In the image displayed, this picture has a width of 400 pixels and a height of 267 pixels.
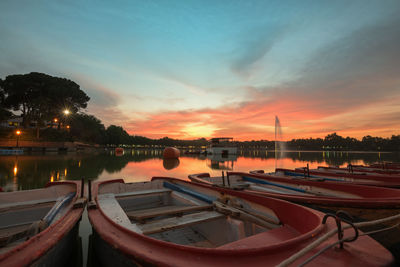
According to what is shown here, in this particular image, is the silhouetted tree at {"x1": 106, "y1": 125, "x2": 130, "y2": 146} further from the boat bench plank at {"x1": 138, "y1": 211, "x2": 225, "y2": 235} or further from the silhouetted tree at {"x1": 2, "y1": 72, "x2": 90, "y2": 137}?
the boat bench plank at {"x1": 138, "y1": 211, "x2": 225, "y2": 235}

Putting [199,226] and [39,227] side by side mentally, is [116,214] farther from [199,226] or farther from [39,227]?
[199,226]

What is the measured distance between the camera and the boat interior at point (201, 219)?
247 cm

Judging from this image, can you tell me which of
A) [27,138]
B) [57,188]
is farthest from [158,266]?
[27,138]

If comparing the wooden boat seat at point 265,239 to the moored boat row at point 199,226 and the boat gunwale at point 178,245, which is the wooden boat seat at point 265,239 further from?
the boat gunwale at point 178,245

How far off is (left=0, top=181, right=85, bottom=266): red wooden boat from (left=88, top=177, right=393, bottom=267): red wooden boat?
35 cm

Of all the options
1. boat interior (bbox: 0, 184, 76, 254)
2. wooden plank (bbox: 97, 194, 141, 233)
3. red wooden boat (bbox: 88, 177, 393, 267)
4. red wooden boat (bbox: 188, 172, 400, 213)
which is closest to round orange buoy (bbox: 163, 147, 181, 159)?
red wooden boat (bbox: 188, 172, 400, 213)

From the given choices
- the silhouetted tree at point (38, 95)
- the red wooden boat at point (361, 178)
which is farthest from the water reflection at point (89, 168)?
the silhouetted tree at point (38, 95)

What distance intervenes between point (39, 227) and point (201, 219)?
2.09 meters

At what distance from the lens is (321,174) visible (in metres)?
7.34

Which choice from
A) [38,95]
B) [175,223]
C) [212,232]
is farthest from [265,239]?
[38,95]

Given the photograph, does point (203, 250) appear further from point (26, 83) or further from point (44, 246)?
point (26, 83)

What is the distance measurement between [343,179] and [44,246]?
8.31 meters

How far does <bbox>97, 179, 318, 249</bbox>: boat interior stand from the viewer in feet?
8.09

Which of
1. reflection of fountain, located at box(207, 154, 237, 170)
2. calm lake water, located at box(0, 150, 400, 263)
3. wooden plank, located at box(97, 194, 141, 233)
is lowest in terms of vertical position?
reflection of fountain, located at box(207, 154, 237, 170)
